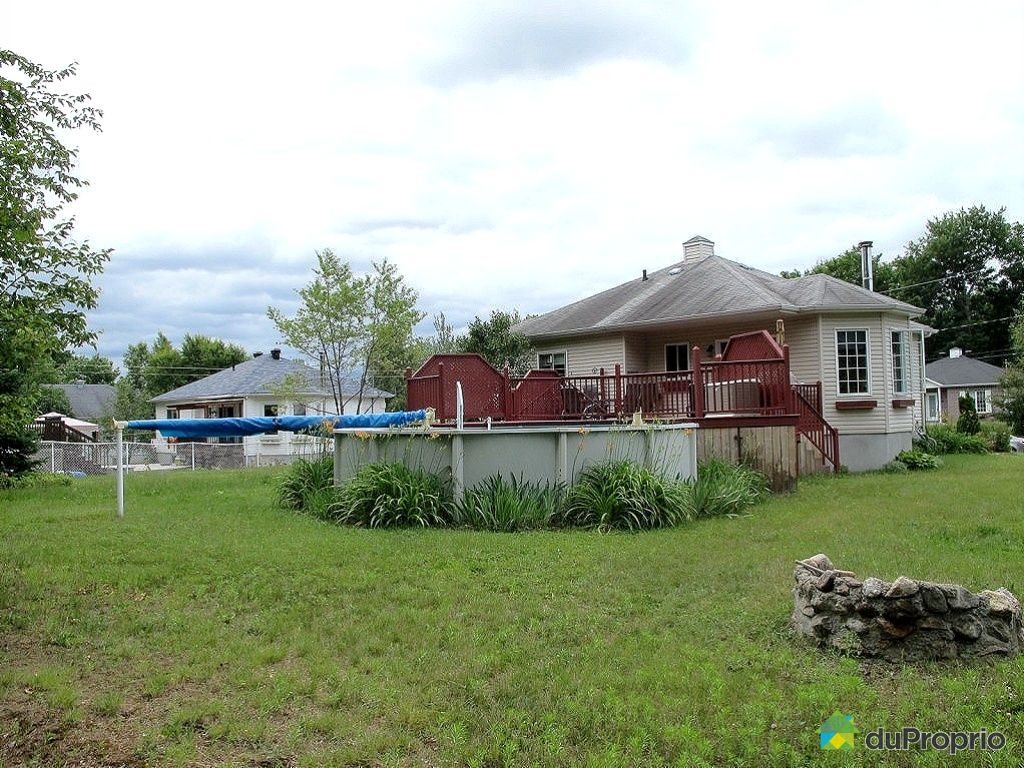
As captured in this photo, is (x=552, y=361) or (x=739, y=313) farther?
A: (x=552, y=361)

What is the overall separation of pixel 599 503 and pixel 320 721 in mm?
5972

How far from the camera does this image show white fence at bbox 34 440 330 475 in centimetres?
2123

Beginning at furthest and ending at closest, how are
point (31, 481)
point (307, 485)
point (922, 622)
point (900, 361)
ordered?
point (900, 361) < point (31, 481) < point (307, 485) < point (922, 622)

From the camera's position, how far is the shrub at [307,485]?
10805 millimetres

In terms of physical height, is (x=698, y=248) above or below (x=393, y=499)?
above

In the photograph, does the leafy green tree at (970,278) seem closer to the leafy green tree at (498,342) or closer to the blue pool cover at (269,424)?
the leafy green tree at (498,342)

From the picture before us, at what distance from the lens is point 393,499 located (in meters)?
9.42

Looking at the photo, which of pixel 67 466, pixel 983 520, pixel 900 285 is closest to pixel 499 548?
pixel 983 520

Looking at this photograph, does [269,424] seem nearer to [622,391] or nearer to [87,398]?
[622,391]

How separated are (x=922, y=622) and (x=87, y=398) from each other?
187 feet

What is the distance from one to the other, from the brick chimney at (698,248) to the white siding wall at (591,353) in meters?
5.37

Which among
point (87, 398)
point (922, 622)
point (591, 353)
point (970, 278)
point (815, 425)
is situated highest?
point (970, 278)

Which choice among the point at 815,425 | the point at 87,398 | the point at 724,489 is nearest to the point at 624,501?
the point at 724,489

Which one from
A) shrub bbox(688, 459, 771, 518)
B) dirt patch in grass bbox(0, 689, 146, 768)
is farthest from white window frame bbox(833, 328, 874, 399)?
dirt patch in grass bbox(0, 689, 146, 768)
